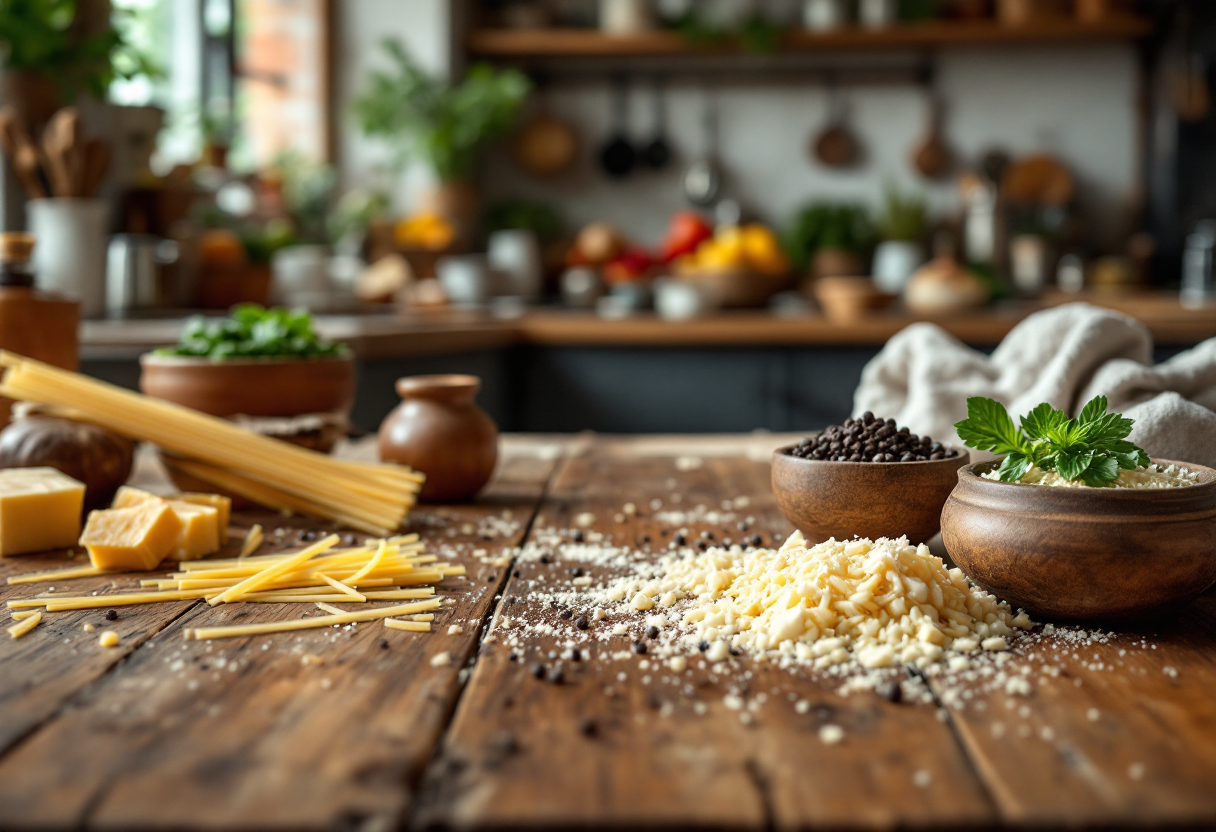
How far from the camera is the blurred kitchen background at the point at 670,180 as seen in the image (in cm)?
305

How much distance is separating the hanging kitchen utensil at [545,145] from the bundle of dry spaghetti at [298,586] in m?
4.37

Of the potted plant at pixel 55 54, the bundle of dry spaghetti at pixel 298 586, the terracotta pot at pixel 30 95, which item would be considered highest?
the potted plant at pixel 55 54

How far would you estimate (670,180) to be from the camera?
5.26 meters

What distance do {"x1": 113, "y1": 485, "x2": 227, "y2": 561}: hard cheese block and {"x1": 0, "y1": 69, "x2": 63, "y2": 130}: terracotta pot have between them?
1.66 meters

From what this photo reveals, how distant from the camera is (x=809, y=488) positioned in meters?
Result: 0.99

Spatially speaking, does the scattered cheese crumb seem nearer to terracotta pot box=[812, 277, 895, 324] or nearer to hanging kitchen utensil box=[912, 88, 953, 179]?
terracotta pot box=[812, 277, 895, 324]

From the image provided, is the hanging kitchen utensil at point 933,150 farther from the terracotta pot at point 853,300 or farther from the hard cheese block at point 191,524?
the hard cheese block at point 191,524

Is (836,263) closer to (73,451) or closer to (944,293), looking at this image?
(944,293)

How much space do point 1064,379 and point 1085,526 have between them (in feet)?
1.74

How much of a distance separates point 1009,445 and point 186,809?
2.12ft

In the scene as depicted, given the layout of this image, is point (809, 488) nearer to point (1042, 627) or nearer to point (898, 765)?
point (1042, 627)

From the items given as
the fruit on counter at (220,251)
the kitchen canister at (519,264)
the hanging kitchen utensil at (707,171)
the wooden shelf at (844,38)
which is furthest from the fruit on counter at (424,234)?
the hanging kitchen utensil at (707,171)

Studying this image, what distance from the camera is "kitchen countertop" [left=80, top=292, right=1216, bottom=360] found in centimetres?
270

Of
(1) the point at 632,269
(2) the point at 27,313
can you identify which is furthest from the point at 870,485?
(1) the point at 632,269
